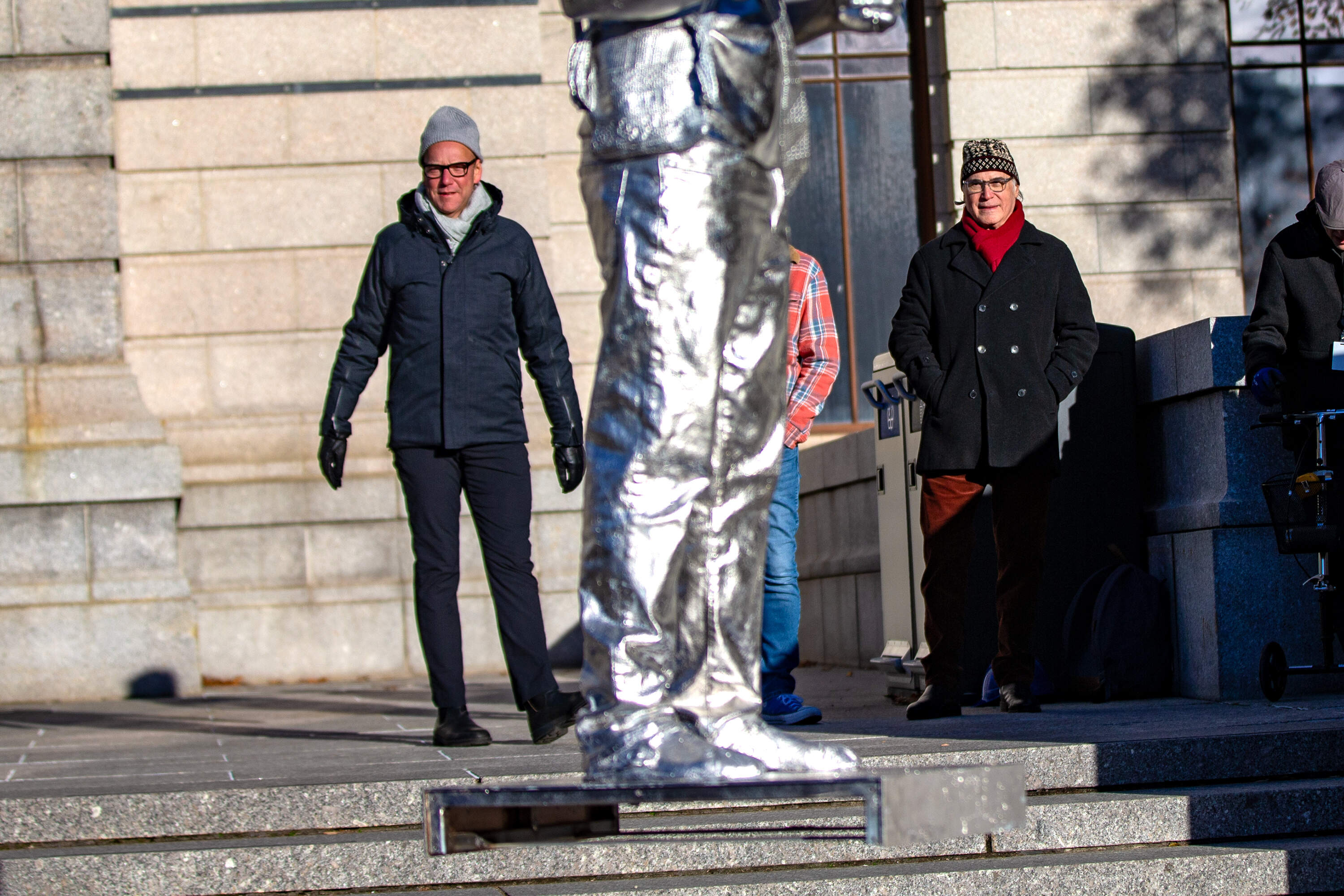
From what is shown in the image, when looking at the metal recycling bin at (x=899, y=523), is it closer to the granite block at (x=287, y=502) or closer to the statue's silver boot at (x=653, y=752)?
the granite block at (x=287, y=502)

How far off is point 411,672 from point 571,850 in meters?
5.83

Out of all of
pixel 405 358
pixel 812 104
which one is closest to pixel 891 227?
A: pixel 812 104

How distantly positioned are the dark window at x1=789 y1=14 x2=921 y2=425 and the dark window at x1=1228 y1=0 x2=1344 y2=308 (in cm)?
228

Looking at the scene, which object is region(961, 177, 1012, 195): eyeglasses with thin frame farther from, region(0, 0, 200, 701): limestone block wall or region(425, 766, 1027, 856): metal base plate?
region(0, 0, 200, 701): limestone block wall

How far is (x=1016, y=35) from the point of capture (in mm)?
10656

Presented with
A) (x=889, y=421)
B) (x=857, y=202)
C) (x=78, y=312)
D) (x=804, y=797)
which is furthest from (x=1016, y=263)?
(x=78, y=312)

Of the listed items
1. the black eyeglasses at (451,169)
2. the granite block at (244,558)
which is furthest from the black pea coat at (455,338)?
the granite block at (244,558)

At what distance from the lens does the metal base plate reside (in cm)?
248

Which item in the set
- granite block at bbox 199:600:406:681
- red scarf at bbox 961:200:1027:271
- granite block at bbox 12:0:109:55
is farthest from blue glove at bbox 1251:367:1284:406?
granite block at bbox 12:0:109:55

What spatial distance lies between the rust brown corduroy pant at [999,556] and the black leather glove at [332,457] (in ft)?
7.51

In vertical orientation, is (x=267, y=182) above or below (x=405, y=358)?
above

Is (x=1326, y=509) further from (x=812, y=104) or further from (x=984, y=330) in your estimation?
(x=812, y=104)

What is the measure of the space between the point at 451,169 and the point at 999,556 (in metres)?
2.62

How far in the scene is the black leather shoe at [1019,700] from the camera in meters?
6.31
